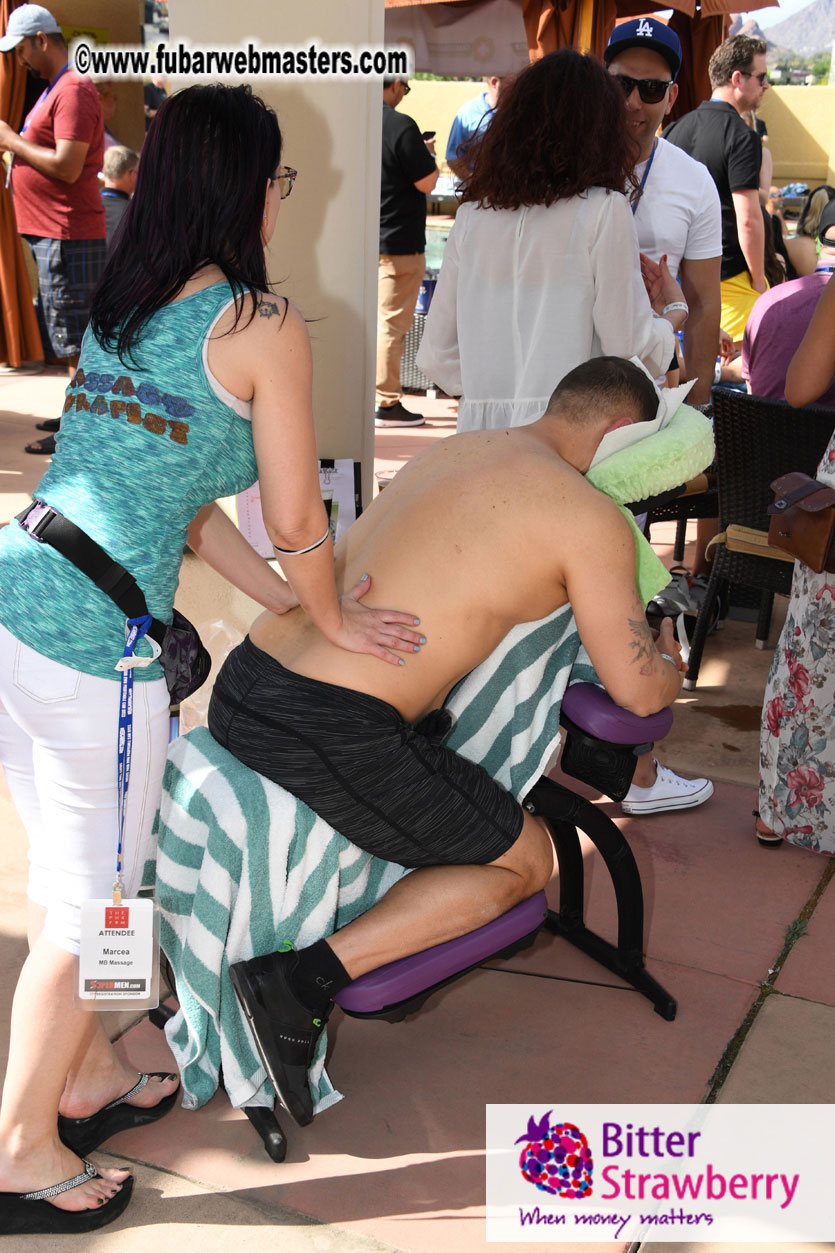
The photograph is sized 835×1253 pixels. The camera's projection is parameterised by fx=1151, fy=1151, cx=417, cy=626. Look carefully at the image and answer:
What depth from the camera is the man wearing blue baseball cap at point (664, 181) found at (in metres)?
3.38

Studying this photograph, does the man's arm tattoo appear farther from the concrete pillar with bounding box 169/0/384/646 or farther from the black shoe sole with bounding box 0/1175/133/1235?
the concrete pillar with bounding box 169/0/384/646

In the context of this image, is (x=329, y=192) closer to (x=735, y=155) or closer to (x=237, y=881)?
(x=237, y=881)

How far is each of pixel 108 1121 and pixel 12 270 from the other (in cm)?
735

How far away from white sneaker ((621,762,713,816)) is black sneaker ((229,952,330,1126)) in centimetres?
148

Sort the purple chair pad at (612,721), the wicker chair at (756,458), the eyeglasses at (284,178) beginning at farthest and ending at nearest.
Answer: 1. the wicker chair at (756,458)
2. the purple chair pad at (612,721)
3. the eyeglasses at (284,178)

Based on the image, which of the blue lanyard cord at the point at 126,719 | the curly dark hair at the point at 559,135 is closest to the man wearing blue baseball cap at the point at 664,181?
the curly dark hair at the point at 559,135

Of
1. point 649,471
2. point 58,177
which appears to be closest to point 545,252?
point 649,471

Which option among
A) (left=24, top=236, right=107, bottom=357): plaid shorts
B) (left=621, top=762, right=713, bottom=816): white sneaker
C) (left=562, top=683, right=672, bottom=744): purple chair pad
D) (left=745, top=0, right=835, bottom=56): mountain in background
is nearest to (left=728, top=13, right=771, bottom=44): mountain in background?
(left=24, top=236, right=107, bottom=357): plaid shorts

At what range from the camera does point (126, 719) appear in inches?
71.6

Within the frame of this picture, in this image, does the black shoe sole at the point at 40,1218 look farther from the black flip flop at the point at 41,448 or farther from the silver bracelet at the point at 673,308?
the black flip flop at the point at 41,448

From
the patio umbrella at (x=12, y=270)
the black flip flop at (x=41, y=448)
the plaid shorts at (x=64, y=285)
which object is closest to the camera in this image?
the plaid shorts at (x=64, y=285)

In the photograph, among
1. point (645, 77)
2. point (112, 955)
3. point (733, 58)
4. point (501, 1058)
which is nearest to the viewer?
point (112, 955)

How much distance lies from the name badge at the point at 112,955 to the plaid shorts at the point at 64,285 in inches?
189

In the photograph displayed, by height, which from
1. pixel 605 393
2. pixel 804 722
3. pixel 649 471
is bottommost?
pixel 804 722
